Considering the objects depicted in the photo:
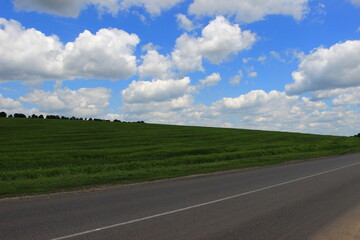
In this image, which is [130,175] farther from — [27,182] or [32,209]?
[32,209]

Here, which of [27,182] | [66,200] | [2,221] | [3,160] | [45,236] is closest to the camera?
[45,236]

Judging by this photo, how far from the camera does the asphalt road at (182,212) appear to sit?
6785 mm

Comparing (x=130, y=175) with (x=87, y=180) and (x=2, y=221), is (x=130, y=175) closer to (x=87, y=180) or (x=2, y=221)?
(x=87, y=180)

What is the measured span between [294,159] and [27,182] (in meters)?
23.4

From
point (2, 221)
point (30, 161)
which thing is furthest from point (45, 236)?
point (30, 161)

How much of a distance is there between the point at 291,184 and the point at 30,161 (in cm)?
1900

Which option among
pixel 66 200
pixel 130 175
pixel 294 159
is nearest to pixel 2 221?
pixel 66 200

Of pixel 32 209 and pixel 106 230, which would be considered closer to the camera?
pixel 106 230

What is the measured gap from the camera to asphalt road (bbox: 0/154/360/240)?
6.79 metres

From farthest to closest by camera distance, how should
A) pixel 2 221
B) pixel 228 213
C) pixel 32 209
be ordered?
pixel 32 209 < pixel 228 213 < pixel 2 221

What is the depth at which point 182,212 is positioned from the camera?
8555mm

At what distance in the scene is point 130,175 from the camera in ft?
56.7

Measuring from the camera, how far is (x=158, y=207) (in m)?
9.23

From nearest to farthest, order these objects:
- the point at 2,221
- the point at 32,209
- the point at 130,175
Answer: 1. the point at 2,221
2. the point at 32,209
3. the point at 130,175
